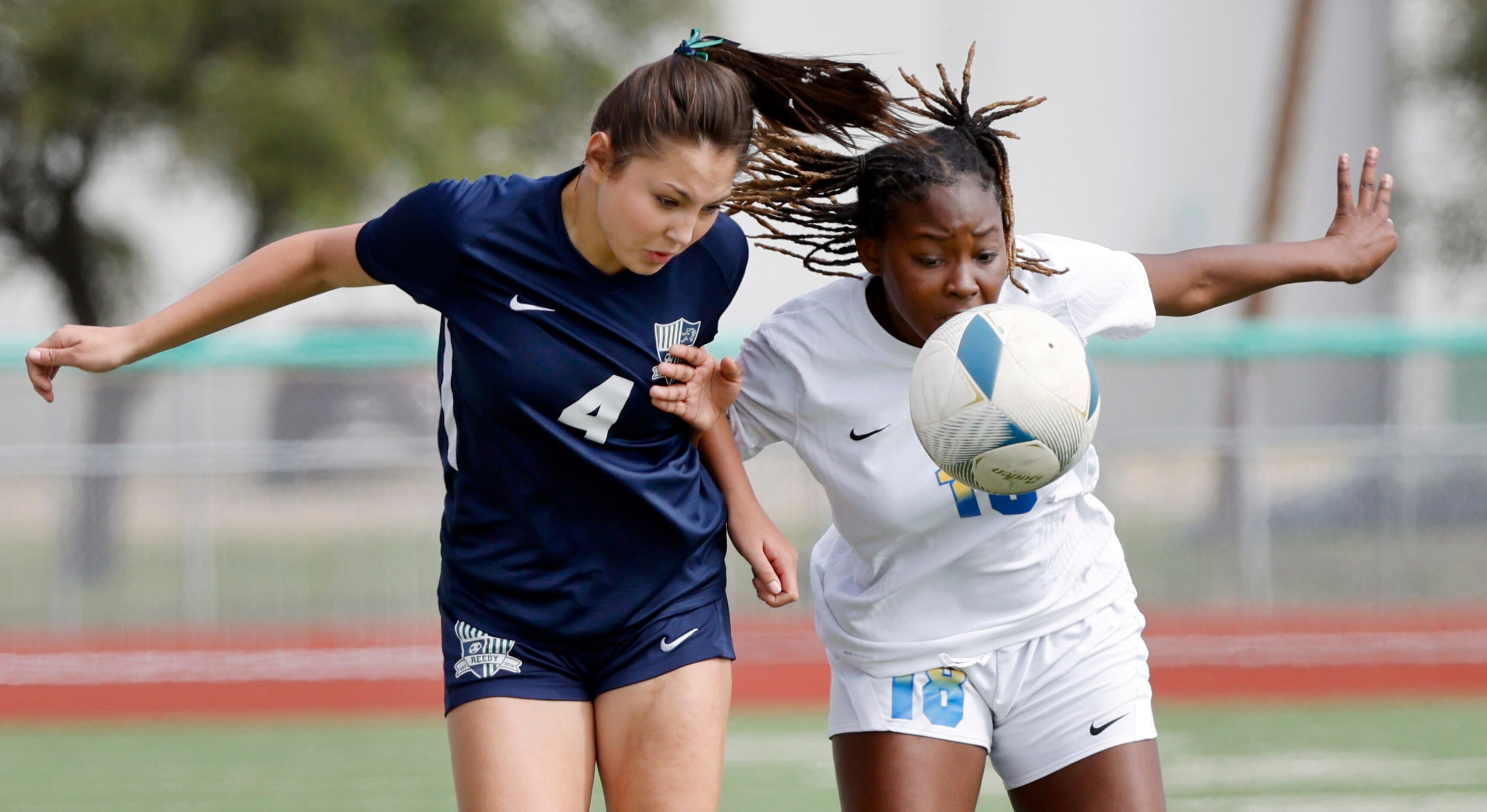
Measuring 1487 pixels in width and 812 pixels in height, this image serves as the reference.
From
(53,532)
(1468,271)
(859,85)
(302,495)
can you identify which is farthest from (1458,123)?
(859,85)

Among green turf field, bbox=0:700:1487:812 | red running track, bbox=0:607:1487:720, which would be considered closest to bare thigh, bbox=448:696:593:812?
green turf field, bbox=0:700:1487:812

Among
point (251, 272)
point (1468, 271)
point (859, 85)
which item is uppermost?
point (1468, 271)

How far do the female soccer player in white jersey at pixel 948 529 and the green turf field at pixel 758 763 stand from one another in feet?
9.35

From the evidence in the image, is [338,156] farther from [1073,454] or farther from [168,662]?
[1073,454]

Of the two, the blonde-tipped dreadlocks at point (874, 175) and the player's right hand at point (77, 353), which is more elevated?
the blonde-tipped dreadlocks at point (874, 175)

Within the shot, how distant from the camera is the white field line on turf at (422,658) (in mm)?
8914

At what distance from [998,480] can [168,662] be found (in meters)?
7.67

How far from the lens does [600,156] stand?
2820 mm

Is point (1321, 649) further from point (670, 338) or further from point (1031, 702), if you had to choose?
point (670, 338)

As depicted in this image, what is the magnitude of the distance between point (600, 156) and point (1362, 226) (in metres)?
1.86

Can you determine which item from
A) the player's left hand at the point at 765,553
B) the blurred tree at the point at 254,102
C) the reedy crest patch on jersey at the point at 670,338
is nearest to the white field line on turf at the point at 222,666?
the player's left hand at the point at 765,553

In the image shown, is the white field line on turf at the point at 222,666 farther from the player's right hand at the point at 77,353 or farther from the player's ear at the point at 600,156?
the player's ear at the point at 600,156

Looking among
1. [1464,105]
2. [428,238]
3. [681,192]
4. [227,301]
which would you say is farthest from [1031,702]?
[1464,105]

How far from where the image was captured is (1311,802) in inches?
226
